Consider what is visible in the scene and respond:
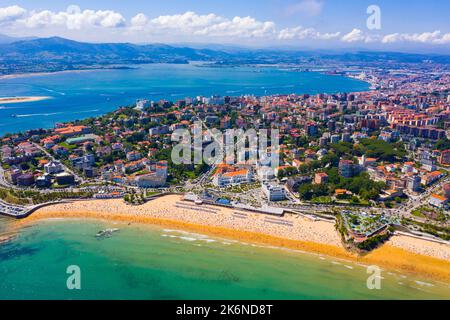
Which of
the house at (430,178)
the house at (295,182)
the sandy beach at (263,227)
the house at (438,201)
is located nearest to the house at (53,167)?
the sandy beach at (263,227)

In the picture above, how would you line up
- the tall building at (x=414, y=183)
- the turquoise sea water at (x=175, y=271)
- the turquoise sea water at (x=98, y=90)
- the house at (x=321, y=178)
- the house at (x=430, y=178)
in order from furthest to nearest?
the turquoise sea water at (x=98, y=90)
the house at (x=430, y=178)
the house at (x=321, y=178)
the tall building at (x=414, y=183)
the turquoise sea water at (x=175, y=271)

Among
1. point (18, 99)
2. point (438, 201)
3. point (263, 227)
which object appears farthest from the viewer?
point (18, 99)

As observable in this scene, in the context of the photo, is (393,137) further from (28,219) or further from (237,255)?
(28,219)

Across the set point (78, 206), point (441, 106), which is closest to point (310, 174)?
point (78, 206)

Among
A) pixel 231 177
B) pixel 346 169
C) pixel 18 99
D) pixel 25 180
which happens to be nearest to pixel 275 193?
pixel 231 177

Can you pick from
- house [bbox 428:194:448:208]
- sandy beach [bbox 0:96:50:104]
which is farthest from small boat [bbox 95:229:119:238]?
sandy beach [bbox 0:96:50:104]

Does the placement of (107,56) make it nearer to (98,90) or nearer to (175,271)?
(98,90)

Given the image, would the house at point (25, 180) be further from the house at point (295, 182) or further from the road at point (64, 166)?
the house at point (295, 182)
